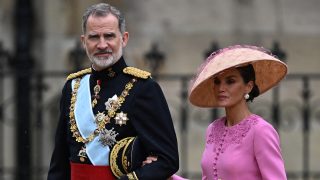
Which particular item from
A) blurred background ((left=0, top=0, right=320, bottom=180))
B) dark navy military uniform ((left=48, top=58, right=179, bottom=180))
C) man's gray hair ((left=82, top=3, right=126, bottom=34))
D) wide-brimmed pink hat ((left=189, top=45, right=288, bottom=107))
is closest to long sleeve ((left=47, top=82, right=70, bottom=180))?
dark navy military uniform ((left=48, top=58, right=179, bottom=180))

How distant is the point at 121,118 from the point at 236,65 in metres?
0.53

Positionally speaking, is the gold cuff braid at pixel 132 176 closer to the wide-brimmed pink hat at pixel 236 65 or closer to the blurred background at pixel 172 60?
the wide-brimmed pink hat at pixel 236 65

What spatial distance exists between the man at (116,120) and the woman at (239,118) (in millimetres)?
86

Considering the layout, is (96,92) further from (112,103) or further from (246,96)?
(246,96)

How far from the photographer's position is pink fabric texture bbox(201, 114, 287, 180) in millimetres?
4840

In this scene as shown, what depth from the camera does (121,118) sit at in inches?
197

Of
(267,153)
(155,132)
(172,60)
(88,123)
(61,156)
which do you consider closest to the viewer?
(267,153)

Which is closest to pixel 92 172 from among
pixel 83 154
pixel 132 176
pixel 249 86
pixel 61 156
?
pixel 83 154

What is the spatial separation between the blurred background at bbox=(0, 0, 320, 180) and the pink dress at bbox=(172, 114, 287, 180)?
4.30 metres

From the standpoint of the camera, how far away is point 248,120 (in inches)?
196

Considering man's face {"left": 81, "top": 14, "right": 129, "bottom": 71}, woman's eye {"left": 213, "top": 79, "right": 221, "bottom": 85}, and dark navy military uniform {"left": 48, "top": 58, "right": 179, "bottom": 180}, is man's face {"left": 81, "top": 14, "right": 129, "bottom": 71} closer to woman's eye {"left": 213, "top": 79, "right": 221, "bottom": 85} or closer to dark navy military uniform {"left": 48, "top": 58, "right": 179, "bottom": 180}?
dark navy military uniform {"left": 48, "top": 58, "right": 179, "bottom": 180}

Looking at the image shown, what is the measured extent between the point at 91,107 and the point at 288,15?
5.13 metres

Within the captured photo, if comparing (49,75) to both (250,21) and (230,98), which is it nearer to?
(250,21)

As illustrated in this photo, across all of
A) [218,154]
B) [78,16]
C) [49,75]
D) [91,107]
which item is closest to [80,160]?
[91,107]
